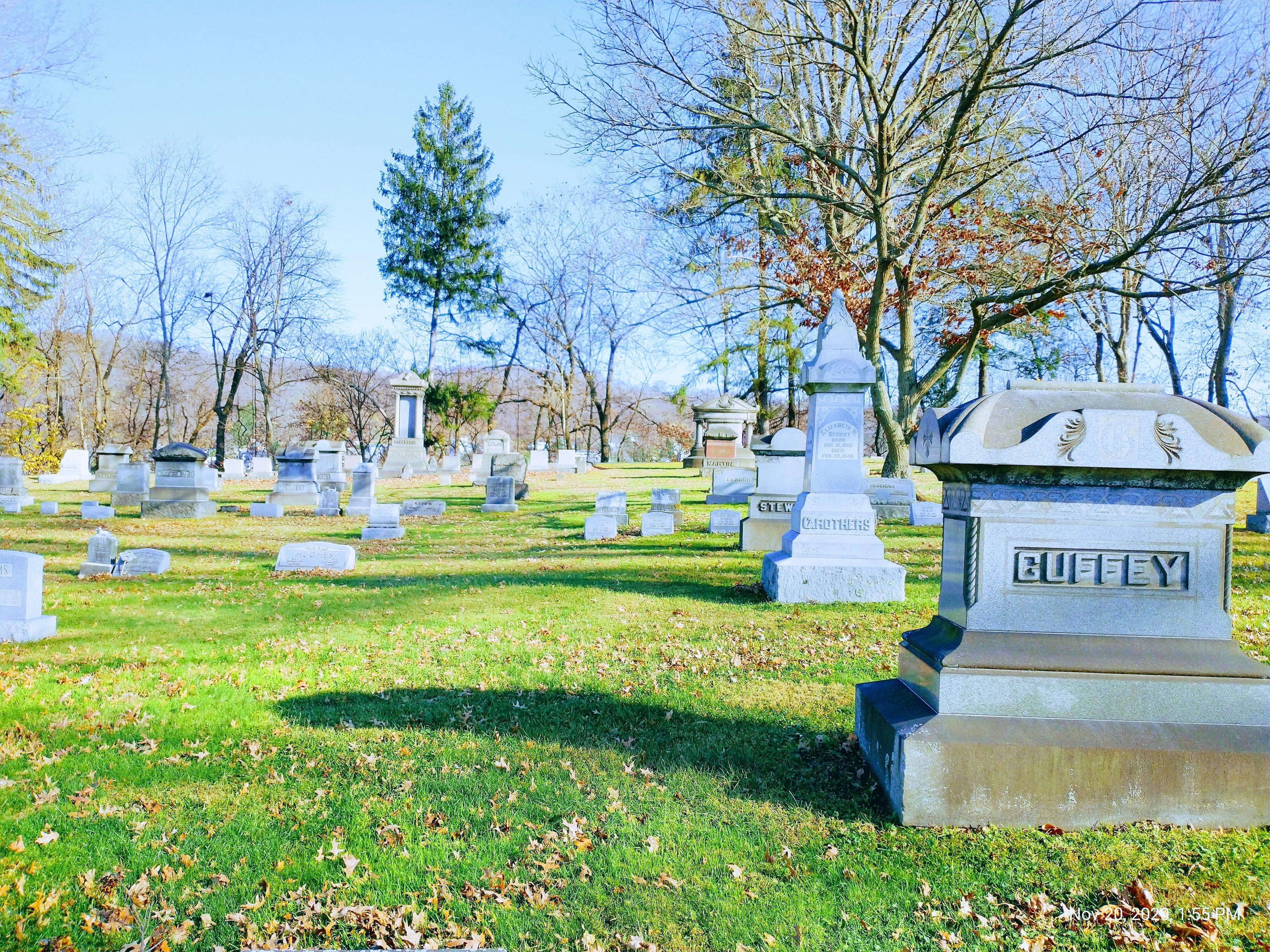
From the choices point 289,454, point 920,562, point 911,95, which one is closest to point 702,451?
point 289,454

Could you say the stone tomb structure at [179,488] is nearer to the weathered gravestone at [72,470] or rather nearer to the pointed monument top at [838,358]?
the weathered gravestone at [72,470]

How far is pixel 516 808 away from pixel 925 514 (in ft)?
41.8

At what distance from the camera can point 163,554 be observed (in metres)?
10.7

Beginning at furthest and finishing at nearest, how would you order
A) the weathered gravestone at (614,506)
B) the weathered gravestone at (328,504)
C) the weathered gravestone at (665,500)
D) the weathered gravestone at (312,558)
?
the weathered gravestone at (328,504) → the weathered gravestone at (665,500) → the weathered gravestone at (614,506) → the weathered gravestone at (312,558)

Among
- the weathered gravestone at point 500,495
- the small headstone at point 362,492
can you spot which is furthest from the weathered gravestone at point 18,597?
the weathered gravestone at point 500,495

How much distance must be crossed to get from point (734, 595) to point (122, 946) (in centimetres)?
692

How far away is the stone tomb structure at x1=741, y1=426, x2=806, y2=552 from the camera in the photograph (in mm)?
12312

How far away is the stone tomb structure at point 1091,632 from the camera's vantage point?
327 cm

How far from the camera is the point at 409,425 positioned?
32.1m

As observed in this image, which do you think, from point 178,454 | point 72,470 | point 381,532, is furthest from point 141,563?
point 72,470

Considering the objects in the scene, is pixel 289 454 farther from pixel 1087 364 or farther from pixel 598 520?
pixel 1087 364

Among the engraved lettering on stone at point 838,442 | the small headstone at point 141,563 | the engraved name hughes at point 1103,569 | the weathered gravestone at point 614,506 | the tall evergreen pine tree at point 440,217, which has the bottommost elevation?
the small headstone at point 141,563

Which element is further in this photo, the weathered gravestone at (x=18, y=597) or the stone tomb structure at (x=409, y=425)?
the stone tomb structure at (x=409, y=425)

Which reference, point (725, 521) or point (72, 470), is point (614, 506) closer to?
point (725, 521)
